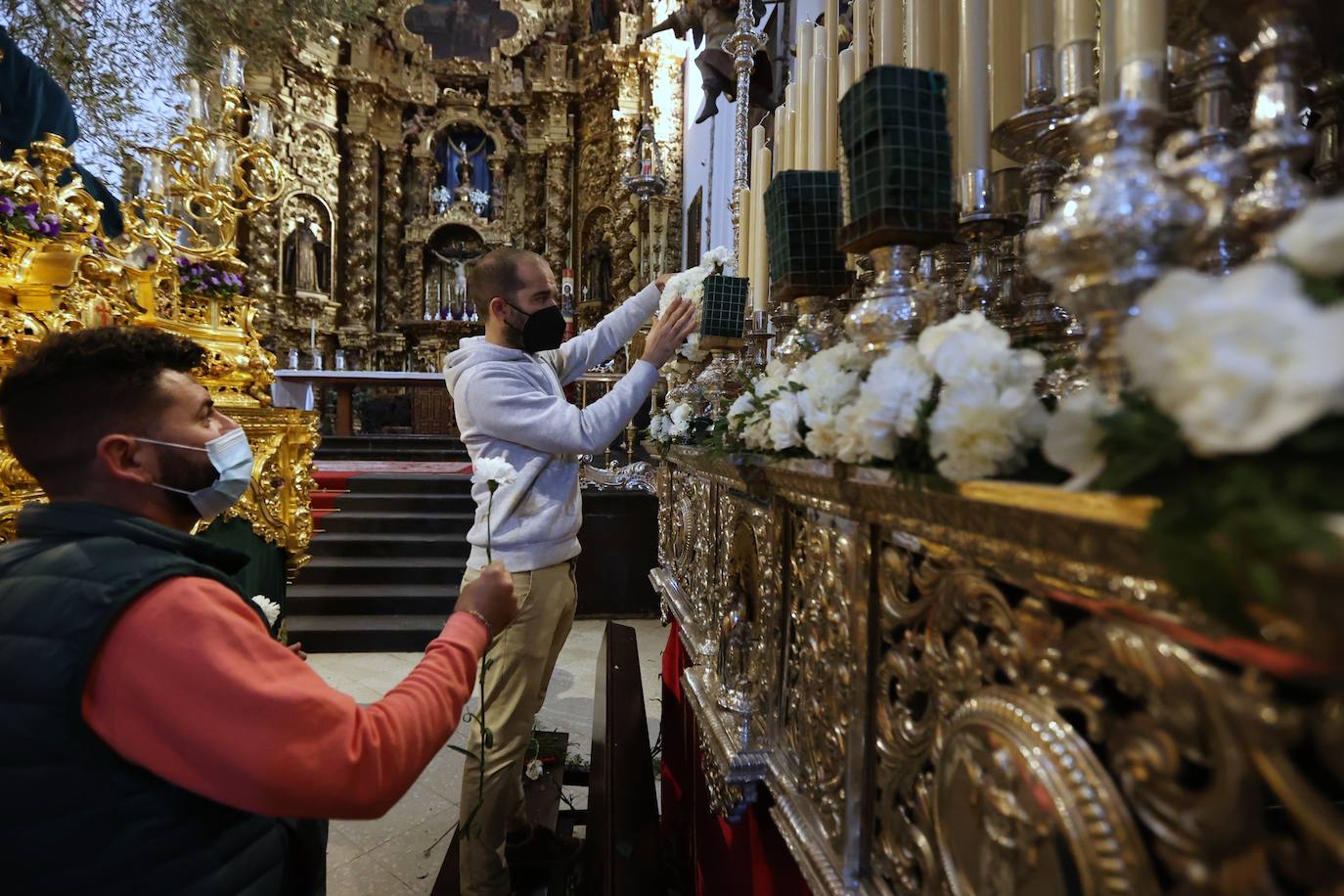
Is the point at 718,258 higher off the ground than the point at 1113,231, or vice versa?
the point at 718,258

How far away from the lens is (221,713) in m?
0.89

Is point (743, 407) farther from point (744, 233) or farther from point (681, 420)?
point (744, 233)

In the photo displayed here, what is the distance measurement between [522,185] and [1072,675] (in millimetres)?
13578

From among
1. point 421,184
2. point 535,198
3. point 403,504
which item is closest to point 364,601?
point 403,504

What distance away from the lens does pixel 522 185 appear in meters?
12.8

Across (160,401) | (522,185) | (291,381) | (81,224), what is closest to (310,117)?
(522,185)

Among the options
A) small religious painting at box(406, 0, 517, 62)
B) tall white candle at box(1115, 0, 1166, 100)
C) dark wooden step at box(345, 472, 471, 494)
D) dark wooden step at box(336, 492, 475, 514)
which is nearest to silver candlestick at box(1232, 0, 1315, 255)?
tall white candle at box(1115, 0, 1166, 100)

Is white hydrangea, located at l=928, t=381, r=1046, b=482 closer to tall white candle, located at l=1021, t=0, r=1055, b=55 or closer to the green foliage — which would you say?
the green foliage

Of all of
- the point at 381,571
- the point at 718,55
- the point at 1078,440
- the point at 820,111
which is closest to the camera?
the point at 1078,440

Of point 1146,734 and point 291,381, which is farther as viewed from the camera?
point 291,381

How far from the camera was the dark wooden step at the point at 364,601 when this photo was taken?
16.0 ft

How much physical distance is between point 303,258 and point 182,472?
12.0m

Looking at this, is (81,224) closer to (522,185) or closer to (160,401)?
(160,401)

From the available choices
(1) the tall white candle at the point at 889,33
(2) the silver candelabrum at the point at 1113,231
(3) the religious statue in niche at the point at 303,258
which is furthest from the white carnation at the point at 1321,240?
(3) the religious statue in niche at the point at 303,258
